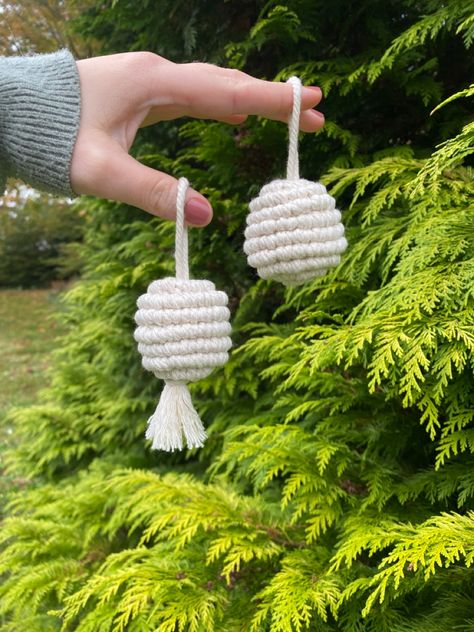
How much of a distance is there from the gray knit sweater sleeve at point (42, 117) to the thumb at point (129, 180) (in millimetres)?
37

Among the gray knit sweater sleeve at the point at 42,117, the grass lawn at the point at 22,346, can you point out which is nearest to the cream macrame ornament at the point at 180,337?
the gray knit sweater sleeve at the point at 42,117

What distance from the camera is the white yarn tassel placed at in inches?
43.3

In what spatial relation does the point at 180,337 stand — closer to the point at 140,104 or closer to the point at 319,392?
the point at 140,104

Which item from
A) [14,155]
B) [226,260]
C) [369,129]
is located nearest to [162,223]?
[226,260]

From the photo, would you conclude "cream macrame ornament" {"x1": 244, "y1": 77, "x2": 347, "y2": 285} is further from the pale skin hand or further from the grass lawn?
the grass lawn

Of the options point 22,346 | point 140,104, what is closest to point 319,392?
point 140,104

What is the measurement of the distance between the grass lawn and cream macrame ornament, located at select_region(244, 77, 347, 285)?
3803 millimetres

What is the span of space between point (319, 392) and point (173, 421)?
90cm

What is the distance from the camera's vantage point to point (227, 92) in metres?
1.14

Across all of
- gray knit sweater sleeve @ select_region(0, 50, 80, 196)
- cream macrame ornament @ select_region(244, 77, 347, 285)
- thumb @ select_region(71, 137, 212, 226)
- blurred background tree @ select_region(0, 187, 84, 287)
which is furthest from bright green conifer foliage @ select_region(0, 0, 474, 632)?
blurred background tree @ select_region(0, 187, 84, 287)

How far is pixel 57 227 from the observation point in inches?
427

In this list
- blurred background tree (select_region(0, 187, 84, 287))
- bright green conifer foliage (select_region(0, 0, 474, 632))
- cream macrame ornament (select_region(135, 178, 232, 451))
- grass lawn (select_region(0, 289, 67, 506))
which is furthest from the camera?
blurred background tree (select_region(0, 187, 84, 287))

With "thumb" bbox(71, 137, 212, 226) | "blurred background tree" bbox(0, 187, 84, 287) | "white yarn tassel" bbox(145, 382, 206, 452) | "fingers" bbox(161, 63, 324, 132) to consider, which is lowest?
"white yarn tassel" bbox(145, 382, 206, 452)

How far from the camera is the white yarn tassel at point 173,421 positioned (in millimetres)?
1100
